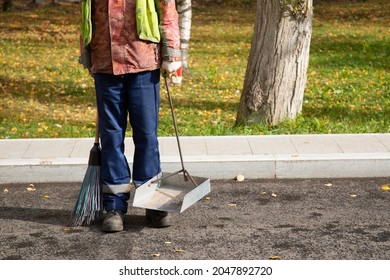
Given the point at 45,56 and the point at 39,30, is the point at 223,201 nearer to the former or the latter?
the point at 45,56

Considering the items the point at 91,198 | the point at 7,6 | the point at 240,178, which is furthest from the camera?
the point at 7,6

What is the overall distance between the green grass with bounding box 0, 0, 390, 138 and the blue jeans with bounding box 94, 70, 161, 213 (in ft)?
10.1

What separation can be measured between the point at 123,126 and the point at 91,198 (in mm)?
596

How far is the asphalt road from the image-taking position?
584cm

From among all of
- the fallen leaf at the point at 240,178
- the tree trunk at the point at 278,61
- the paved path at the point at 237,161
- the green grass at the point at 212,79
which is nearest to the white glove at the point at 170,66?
the paved path at the point at 237,161

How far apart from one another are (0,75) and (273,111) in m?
6.72

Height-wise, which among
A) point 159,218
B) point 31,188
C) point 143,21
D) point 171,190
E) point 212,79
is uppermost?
point 143,21

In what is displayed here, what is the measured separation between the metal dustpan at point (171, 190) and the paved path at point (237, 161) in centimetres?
122

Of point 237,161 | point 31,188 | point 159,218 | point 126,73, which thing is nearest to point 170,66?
point 126,73

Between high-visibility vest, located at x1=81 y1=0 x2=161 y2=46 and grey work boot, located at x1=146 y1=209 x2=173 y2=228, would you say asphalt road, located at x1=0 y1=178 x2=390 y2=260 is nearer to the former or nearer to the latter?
grey work boot, located at x1=146 y1=209 x2=173 y2=228

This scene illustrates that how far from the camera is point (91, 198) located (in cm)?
655

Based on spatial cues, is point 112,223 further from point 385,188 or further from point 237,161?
point 385,188

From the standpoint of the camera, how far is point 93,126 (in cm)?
1082

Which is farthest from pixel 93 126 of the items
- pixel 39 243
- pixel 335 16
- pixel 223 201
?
pixel 335 16
